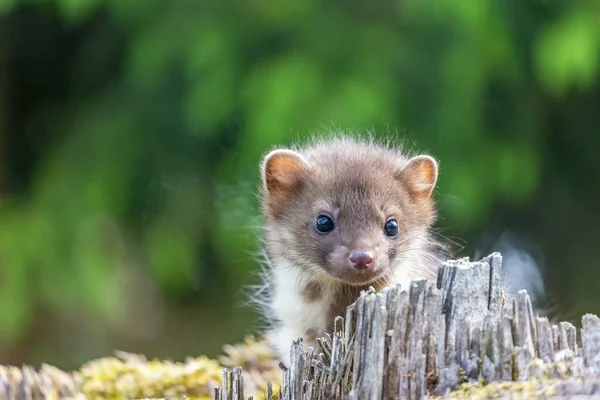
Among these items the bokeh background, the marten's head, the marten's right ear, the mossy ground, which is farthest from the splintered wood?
the bokeh background

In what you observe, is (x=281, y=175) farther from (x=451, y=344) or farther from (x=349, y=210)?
(x=451, y=344)

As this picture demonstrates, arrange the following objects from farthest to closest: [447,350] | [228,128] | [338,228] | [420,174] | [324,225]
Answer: [228,128] → [420,174] → [324,225] → [338,228] → [447,350]

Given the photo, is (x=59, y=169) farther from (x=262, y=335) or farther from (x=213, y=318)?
(x=262, y=335)

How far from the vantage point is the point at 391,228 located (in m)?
5.30

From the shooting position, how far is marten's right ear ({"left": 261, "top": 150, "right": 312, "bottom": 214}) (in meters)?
5.57

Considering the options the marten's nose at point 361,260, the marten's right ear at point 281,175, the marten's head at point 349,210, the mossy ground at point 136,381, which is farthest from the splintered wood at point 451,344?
the marten's right ear at point 281,175

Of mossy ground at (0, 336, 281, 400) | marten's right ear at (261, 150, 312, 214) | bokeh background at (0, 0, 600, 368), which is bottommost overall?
mossy ground at (0, 336, 281, 400)

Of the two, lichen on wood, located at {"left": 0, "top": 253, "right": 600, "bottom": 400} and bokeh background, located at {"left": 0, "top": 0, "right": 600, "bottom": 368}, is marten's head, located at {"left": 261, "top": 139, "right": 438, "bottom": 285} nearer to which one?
lichen on wood, located at {"left": 0, "top": 253, "right": 600, "bottom": 400}

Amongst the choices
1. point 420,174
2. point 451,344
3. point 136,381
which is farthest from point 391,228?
point 451,344

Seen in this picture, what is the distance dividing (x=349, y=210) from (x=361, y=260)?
418mm

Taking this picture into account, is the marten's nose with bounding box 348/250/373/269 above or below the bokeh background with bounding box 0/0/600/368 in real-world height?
below

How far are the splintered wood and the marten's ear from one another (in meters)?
2.18

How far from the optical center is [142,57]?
8.52m

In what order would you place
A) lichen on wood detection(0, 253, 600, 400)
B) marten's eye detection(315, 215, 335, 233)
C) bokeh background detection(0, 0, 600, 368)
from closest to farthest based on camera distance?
lichen on wood detection(0, 253, 600, 400) < marten's eye detection(315, 215, 335, 233) < bokeh background detection(0, 0, 600, 368)
